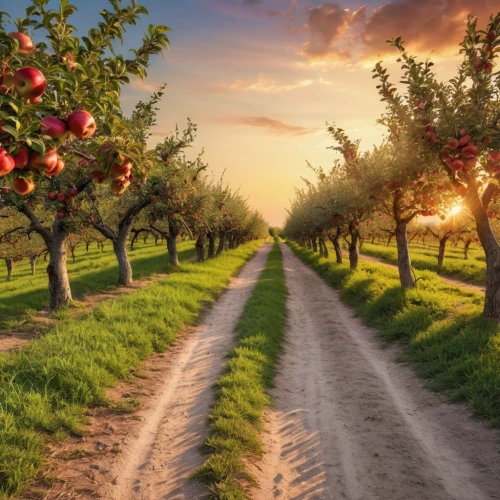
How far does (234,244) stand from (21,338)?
45267 millimetres

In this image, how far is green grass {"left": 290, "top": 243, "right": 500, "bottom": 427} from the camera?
7645 millimetres

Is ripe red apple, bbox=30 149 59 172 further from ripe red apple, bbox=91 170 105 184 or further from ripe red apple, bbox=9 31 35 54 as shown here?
ripe red apple, bbox=9 31 35 54

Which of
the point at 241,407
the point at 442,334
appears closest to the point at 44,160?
→ the point at 241,407

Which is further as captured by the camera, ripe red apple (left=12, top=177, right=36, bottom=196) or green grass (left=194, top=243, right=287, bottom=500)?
green grass (left=194, top=243, right=287, bottom=500)

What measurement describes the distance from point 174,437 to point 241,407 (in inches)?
51.1

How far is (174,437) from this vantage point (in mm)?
6332

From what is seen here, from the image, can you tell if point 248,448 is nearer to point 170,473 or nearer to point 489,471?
point 170,473

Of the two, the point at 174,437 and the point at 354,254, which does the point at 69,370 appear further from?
the point at 354,254

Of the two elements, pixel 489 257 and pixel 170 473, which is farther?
pixel 489 257

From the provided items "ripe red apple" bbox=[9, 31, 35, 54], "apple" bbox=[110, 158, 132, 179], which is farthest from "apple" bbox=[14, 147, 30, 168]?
"ripe red apple" bbox=[9, 31, 35, 54]

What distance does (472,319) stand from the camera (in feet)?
35.7

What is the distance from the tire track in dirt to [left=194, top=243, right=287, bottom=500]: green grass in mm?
246

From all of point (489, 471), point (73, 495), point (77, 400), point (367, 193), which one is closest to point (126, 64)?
point (73, 495)

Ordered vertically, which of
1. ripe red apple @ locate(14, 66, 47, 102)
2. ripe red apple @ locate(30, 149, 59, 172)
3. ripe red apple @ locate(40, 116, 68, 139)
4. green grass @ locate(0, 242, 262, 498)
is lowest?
green grass @ locate(0, 242, 262, 498)
